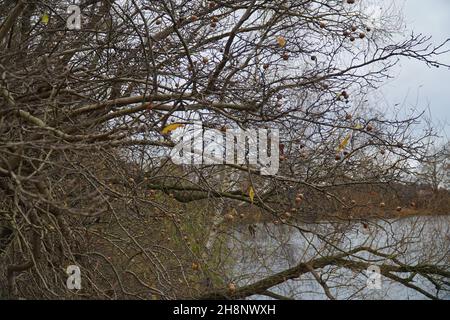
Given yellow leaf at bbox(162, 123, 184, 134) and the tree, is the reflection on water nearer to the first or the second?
the tree

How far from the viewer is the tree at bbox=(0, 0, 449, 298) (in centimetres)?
361

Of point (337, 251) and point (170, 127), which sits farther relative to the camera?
point (337, 251)

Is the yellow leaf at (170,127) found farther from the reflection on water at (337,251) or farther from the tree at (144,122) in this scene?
the reflection on water at (337,251)

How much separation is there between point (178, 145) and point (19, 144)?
173 centimetres

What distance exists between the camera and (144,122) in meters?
3.88

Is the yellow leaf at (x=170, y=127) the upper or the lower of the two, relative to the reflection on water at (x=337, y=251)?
upper

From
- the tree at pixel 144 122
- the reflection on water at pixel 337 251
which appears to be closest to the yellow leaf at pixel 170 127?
the tree at pixel 144 122

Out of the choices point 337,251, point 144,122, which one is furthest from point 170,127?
point 337,251

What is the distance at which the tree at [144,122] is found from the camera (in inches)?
142

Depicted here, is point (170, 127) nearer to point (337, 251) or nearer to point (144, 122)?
point (144, 122)

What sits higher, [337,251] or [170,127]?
[170,127]

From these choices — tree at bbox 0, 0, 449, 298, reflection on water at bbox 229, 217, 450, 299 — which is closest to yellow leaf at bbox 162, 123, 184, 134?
tree at bbox 0, 0, 449, 298
